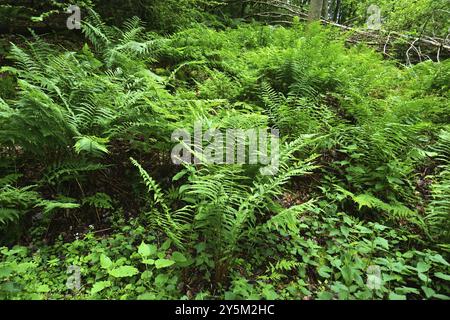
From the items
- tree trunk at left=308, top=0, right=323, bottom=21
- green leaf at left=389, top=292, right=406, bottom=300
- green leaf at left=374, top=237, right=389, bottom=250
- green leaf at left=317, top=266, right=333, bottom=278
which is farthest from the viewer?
tree trunk at left=308, top=0, right=323, bottom=21

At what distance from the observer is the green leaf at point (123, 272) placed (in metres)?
2.21

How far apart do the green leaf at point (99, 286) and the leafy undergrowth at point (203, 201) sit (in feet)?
0.03

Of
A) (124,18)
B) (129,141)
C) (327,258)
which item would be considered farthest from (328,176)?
(124,18)

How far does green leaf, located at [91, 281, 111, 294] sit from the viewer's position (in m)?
2.20

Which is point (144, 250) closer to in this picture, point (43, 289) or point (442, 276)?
point (43, 289)

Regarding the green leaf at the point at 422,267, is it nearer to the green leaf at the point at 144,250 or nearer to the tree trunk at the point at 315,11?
the green leaf at the point at 144,250

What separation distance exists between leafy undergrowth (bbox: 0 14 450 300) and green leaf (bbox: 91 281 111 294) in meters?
0.01

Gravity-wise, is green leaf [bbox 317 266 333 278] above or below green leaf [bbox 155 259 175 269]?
below

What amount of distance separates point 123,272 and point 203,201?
787 mm

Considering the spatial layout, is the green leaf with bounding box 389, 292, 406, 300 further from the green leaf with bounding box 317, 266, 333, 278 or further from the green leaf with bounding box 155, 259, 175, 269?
the green leaf with bounding box 155, 259, 175, 269

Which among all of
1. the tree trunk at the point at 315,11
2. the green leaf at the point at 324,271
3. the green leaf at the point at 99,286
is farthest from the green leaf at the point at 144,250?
the tree trunk at the point at 315,11

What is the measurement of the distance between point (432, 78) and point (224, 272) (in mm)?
4863

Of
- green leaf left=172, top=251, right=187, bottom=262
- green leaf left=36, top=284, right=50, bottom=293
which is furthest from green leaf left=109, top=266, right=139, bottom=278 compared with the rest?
green leaf left=36, top=284, right=50, bottom=293
